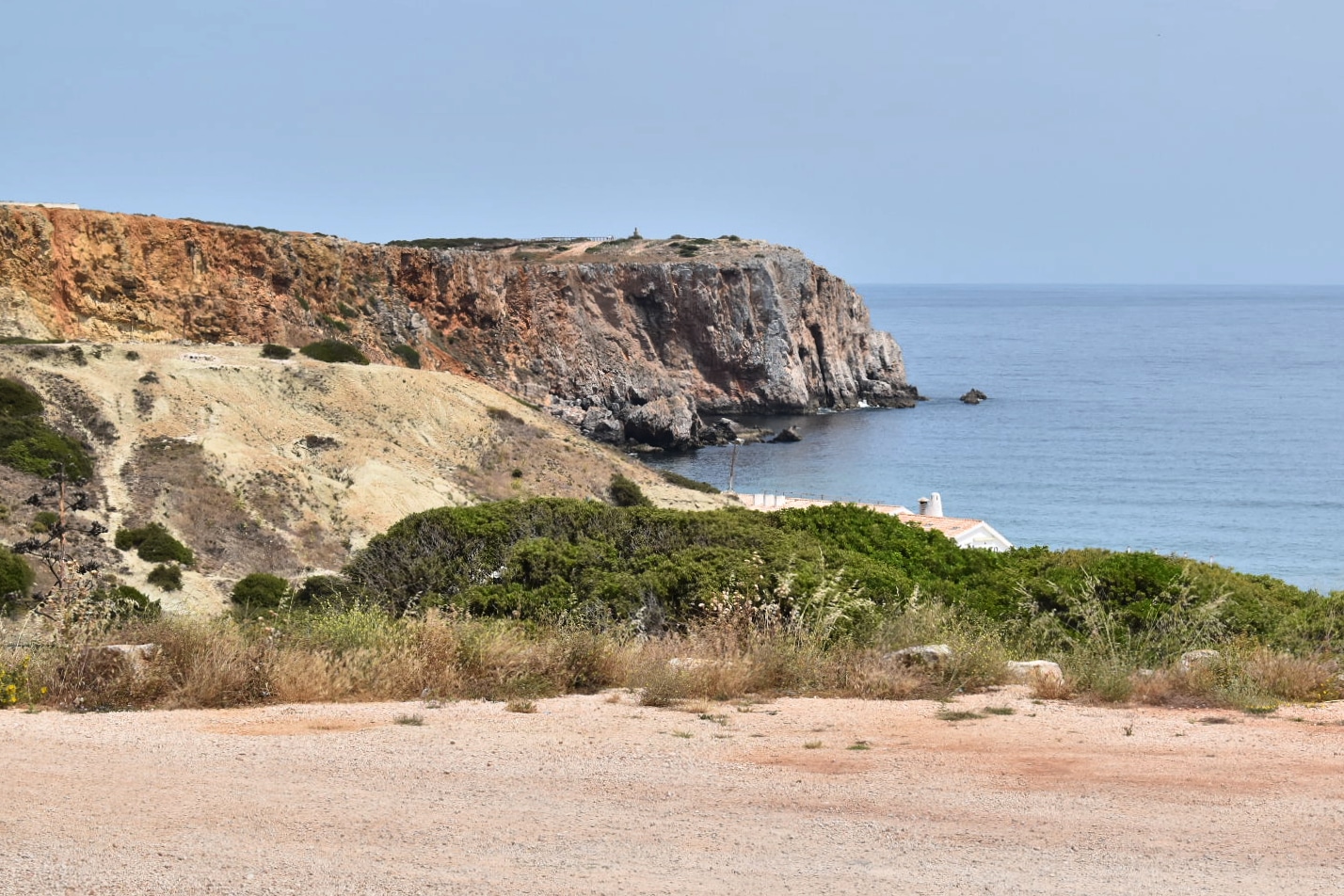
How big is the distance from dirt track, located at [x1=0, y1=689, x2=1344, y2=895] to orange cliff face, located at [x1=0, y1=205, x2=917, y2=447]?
58.0 m

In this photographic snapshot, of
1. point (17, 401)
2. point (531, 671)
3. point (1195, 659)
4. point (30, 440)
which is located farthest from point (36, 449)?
point (1195, 659)

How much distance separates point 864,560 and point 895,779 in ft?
22.2

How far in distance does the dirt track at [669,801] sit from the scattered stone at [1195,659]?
2.70 ft

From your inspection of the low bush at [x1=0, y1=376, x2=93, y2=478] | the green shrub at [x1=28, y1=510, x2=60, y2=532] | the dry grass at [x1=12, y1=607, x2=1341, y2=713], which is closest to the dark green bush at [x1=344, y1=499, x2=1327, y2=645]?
the dry grass at [x1=12, y1=607, x2=1341, y2=713]

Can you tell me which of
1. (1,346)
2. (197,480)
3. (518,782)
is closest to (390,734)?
(518,782)

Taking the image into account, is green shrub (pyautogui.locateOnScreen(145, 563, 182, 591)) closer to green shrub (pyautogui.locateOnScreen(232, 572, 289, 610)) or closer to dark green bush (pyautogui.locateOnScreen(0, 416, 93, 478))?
green shrub (pyautogui.locateOnScreen(232, 572, 289, 610))

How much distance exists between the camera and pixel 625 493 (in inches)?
2040

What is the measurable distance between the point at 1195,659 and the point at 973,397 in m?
107

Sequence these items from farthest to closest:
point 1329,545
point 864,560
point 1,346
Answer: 1. point 1329,545
2. point 1,346
3. point 864,560

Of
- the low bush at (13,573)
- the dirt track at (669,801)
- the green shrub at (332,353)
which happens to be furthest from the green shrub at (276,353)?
the dirt track at (669,801)

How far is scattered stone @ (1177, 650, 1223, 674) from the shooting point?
935cm

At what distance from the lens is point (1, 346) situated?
157 feet

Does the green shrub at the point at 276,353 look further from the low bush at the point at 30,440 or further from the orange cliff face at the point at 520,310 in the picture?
the low bush at the point at 30,440

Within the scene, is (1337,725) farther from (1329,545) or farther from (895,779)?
(1329,545)
